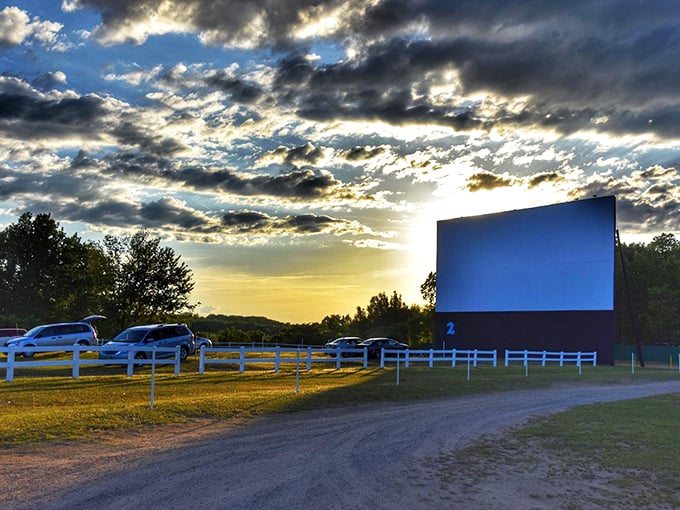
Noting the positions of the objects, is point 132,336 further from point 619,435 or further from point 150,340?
point 619,435

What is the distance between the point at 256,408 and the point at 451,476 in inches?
304

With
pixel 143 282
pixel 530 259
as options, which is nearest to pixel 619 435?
pixel 530 259

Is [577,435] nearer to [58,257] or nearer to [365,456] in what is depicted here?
[365,456]

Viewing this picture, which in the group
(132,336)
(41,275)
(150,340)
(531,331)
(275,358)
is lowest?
(275,358)

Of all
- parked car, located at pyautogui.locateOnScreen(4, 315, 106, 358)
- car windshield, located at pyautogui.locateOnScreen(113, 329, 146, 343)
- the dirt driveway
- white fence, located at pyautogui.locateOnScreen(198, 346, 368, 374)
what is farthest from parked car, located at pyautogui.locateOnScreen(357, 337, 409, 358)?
the dirt driveway

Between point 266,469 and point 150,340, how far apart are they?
69.4ft

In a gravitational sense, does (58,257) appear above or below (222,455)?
above

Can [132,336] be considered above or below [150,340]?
above

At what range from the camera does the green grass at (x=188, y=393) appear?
1348cm

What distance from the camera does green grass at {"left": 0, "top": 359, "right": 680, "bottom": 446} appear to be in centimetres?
1348

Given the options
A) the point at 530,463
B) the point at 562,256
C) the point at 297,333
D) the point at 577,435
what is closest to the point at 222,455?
the point at 530,463

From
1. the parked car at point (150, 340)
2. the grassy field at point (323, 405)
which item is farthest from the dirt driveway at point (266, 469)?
the parked car at point (150, 340)

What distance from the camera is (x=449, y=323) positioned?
54906 mm

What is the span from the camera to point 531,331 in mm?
49219
